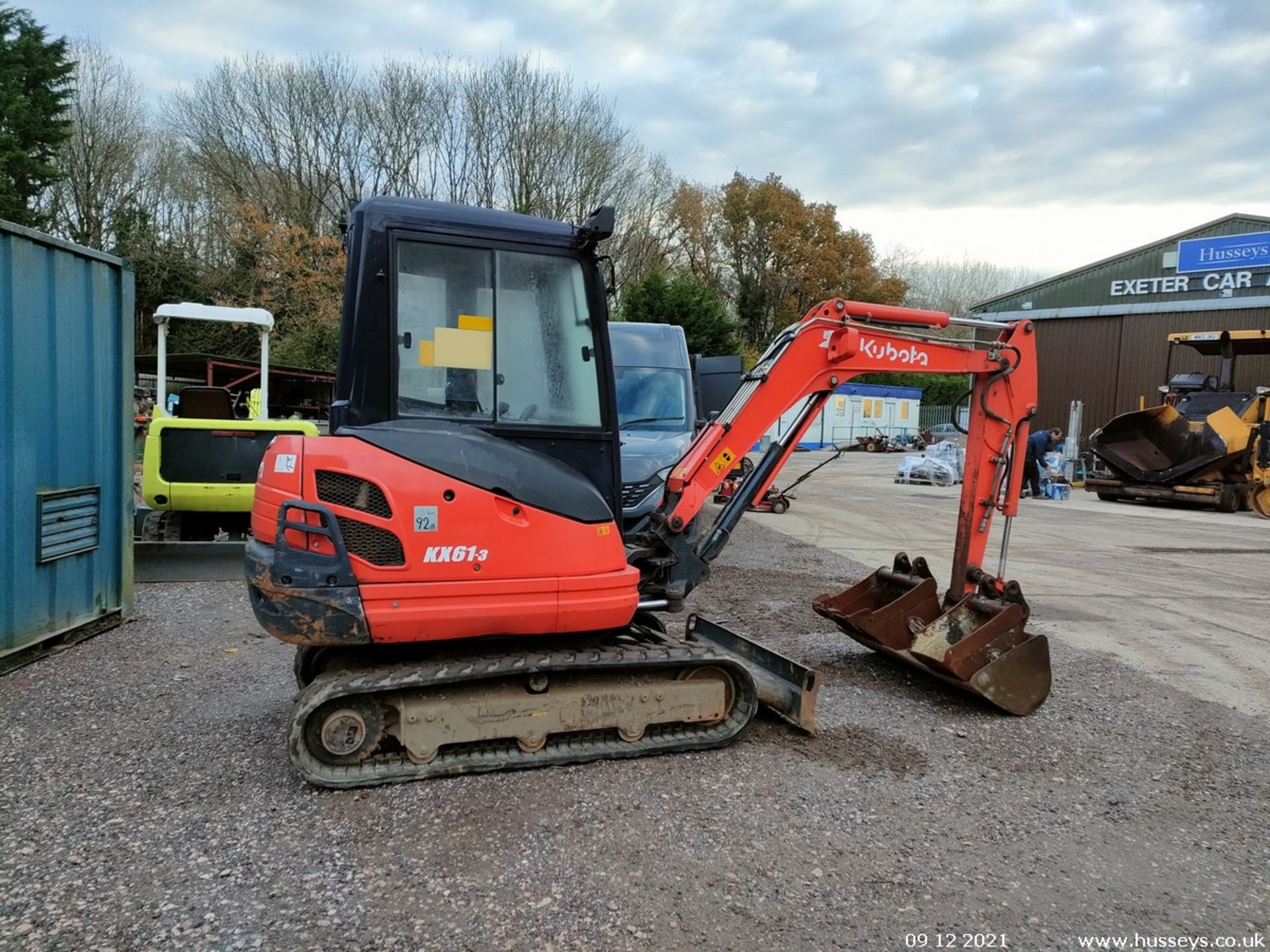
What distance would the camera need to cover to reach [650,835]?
3416 mm

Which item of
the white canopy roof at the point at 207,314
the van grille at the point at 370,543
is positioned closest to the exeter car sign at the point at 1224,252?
the white canopy roof at the point at 207,314

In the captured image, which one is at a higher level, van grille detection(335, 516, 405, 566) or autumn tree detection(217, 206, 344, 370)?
autumn tree detection(217, 206, 344, 370)

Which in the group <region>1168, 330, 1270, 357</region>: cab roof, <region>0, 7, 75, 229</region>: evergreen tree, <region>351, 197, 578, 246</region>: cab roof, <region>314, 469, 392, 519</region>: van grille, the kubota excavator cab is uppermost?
<region>0, 7, 75, 229</region>: evergreen tree

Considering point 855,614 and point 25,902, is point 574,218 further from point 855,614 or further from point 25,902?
point 25,902

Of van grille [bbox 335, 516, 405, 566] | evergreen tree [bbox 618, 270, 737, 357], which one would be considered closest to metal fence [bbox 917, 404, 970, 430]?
evergreen tree [bbox 618, 270, 737, 357]

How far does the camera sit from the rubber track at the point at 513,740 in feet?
12.1

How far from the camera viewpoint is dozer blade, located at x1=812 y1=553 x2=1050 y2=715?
15.8 feet

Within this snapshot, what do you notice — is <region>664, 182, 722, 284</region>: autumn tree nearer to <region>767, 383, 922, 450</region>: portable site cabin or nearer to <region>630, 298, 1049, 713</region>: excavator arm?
<region>767, 383, 922, 450</region>: portable site cabin

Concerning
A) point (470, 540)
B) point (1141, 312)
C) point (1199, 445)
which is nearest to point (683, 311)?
point (1141, 312)

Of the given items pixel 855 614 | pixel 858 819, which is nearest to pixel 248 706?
pixel 858 819

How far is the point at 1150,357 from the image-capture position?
26.9 m

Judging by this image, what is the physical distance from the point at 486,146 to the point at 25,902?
3447 centimetres

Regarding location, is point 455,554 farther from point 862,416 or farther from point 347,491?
point 862,416

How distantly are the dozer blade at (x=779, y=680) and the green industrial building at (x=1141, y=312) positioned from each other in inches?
1007
